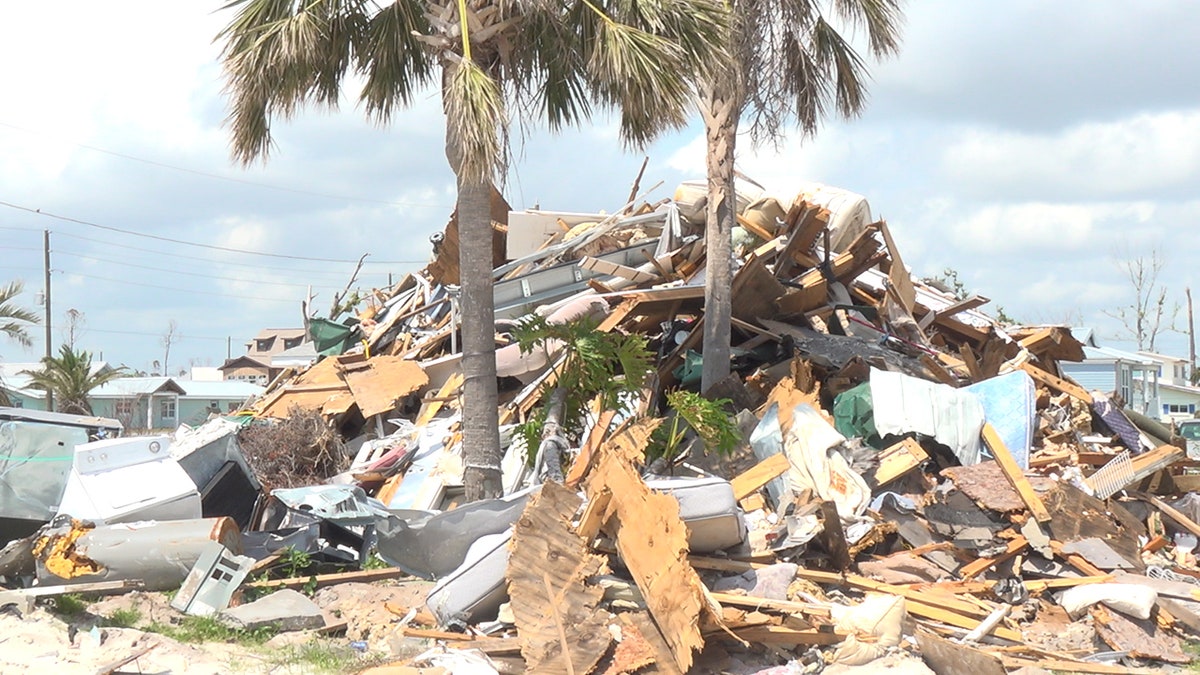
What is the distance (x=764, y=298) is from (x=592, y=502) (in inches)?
253

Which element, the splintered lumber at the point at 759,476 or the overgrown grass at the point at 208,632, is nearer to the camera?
the overgrown grass at the point at 208,632

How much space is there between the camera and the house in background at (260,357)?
60.9m

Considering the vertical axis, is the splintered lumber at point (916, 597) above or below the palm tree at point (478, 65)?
below

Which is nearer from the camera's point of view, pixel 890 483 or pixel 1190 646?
pixel 1190 646

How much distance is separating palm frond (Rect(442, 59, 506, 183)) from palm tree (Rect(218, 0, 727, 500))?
0.4 inches

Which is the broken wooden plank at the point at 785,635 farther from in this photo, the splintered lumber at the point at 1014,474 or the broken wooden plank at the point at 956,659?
the splintered lumber at the point at 1014,474

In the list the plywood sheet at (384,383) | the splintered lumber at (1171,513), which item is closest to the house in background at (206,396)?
the plywood sheet at (384,383)

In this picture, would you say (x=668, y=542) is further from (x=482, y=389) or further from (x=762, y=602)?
(x=482, y=389)

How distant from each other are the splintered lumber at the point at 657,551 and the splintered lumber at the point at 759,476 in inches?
89.5

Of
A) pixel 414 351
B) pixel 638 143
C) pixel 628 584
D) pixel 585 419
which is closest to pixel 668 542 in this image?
pixel 628 584

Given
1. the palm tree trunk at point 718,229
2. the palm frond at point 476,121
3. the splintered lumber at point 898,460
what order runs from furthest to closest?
1. the palm tree trunk at point 718,229
2. the splintered lumber at point 898,460
3. the palm frond at point 476,121

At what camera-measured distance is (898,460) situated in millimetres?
10219

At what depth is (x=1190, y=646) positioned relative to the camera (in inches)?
320

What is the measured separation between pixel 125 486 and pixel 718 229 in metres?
6.58
